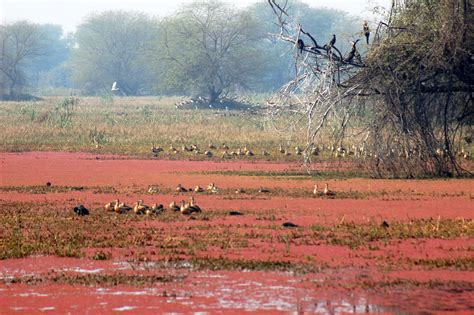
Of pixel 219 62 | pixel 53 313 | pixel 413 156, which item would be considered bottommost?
pixel 53 313

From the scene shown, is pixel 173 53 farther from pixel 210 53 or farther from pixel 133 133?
pixel 133 133

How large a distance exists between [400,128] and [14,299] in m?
14.1

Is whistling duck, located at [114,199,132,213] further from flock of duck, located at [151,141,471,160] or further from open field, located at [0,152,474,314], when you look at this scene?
flock of duck, located at [151,141,471,160]

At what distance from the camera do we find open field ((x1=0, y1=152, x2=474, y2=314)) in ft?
38.8

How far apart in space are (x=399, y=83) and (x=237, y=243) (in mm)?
10417

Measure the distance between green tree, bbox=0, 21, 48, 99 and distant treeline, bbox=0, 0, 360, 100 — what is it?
8 cm

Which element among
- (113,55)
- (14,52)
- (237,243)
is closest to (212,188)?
(237,243)

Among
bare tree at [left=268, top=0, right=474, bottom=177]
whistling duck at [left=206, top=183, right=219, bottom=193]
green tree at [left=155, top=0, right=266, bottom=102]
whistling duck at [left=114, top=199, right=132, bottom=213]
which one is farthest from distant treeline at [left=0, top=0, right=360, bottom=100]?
whistling duck at [left=114, top=199, right=132, bottom=213]

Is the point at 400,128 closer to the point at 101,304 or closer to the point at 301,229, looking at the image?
the point at 301,229

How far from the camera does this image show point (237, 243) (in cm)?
1518

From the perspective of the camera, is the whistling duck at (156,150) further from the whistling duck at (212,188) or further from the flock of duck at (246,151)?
the whistling duck at (212,188)

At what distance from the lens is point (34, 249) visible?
14750 mm

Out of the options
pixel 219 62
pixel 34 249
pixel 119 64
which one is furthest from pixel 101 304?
pixel 119 64

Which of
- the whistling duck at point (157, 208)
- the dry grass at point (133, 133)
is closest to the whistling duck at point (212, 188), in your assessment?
the whistling duck at point (157, 208)
